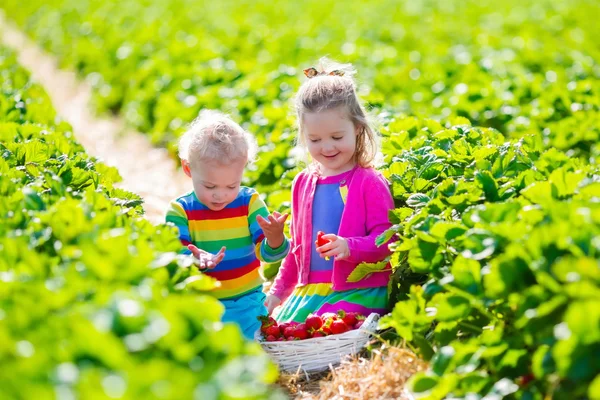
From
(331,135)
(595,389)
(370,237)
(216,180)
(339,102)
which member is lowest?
(595,389)

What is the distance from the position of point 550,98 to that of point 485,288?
17.3 feet

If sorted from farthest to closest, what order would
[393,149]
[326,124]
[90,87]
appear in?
[90,87], [393,149], [326,124]

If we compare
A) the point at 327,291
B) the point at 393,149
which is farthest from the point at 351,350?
the point at 393,149

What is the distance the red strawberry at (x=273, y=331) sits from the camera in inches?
167

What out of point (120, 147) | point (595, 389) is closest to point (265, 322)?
point (595, 389)

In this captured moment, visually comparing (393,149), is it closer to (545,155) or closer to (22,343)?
(545,155)

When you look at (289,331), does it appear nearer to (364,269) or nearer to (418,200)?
(364,269)

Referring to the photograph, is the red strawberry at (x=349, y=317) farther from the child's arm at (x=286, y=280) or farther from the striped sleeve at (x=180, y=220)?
the striped sleeve at (x=180, y=220)

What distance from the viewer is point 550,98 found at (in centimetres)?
793

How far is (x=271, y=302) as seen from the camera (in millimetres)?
4848

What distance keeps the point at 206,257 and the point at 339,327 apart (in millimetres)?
725

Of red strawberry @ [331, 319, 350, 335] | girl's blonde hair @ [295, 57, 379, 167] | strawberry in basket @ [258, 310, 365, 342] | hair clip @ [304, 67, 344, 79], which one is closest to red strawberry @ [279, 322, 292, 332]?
strawberry in basket @ [258, 310, 365, 342]

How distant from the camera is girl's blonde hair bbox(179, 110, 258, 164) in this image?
420 cm

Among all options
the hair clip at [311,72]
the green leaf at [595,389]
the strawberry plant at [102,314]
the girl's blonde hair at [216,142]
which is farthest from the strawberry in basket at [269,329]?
the green leaf at [595,389]
